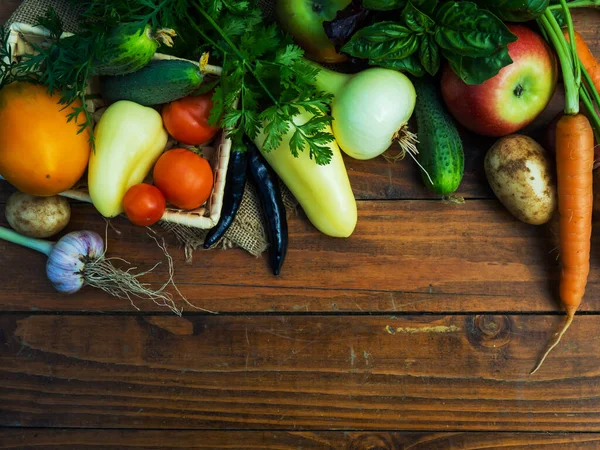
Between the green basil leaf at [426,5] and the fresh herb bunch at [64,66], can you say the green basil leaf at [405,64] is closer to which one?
the green basil leaf at [426,5]

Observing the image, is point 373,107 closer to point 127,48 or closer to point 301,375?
point 127,48

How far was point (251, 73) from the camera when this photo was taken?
0.95 metres

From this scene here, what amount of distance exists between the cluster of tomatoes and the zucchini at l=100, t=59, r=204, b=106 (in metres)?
0.03

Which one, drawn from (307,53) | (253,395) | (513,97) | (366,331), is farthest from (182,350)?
(513,97)

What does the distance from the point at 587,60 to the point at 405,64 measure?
35 cm

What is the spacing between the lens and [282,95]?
924mm

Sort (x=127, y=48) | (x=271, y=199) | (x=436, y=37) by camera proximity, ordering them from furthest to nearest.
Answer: (x=271, y=199) → (x=436, y=37) → (x=127, y=48)

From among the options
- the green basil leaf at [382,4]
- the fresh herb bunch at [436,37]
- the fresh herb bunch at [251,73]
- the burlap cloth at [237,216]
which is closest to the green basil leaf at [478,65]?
the fresh herb bunch at [436,37]

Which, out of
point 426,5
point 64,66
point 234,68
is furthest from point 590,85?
point 64,66

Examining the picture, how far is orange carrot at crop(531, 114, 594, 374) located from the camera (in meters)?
0.97

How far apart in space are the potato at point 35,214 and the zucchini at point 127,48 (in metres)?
0.28

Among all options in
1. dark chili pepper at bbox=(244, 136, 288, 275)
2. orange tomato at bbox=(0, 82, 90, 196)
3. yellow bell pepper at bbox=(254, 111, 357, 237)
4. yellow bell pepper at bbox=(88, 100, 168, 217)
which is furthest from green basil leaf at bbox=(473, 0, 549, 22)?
orange tomato at bbox=(0, 82, 90, 196)

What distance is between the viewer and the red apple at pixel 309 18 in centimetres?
99

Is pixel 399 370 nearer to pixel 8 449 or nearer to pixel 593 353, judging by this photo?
pixel 593 353
